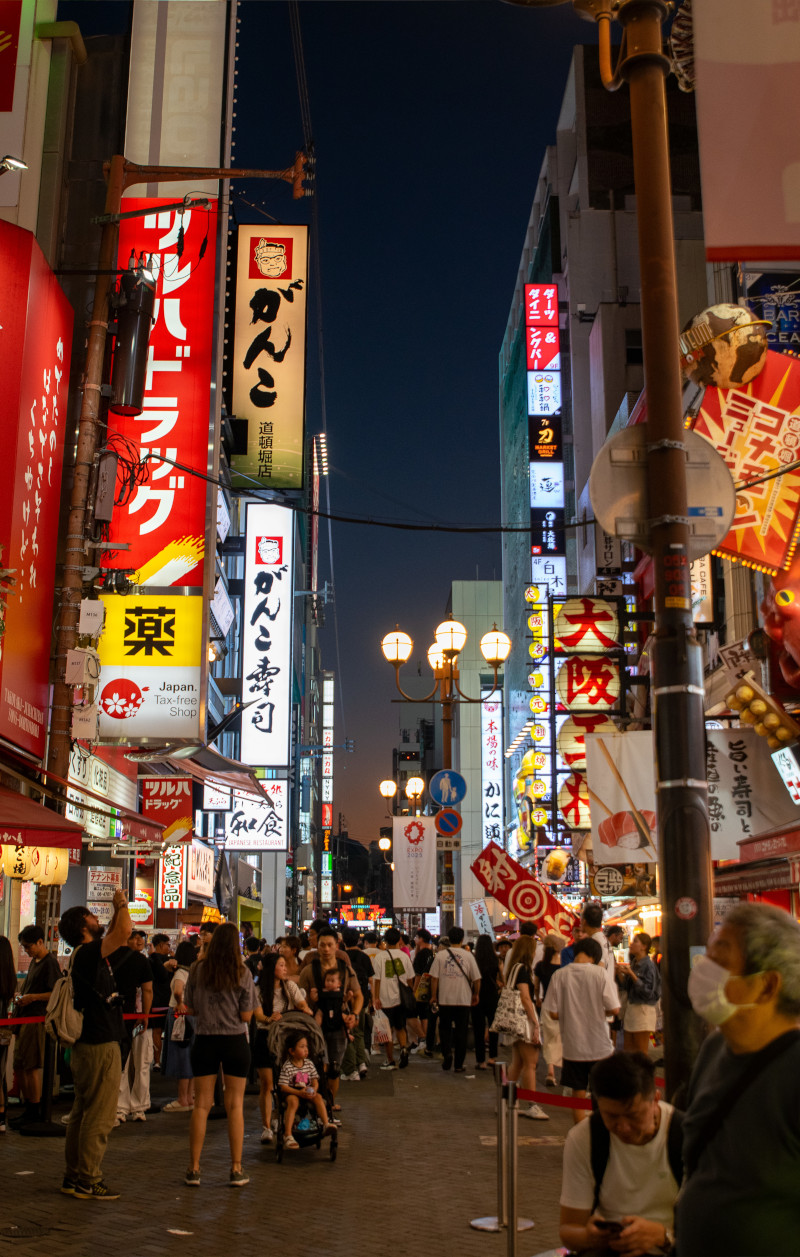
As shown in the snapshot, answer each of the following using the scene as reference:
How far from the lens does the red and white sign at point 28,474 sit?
14.8m

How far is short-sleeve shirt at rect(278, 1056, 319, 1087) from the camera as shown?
1071cm

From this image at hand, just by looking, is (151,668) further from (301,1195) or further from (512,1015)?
(301,1195)

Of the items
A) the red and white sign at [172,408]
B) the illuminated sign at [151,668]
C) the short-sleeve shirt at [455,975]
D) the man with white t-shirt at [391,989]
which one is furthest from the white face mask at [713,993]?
the man with white t-shirt at [391,989]

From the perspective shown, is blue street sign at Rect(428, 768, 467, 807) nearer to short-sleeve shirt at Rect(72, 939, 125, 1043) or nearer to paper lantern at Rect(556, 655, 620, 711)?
paper lantern at Rect(556, 655, 620, 711)

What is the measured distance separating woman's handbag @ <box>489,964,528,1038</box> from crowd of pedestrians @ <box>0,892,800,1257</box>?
21mm

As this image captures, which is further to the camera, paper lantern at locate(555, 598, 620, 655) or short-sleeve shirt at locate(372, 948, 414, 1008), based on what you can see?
paper lantern at locate(555, 598, 620, 655)

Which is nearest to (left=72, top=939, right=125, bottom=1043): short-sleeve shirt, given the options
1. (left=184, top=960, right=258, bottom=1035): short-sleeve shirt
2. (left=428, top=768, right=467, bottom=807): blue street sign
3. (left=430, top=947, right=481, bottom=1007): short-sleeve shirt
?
(left=184, top=960, right=258, bottom=1035): short-sleeve shirt

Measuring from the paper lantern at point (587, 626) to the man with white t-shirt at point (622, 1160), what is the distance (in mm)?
19815

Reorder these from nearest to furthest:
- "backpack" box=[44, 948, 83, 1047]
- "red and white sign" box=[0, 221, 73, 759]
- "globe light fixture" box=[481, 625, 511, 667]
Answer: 1. "backpack" box=[44, 948, 83, 1047]
2. "red and white sign" box=[0, 221, 73, 759]
3. "globe light fixture" box=[481, 625, 511, 667]

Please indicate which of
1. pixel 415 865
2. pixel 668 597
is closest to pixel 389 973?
pixel 415 865

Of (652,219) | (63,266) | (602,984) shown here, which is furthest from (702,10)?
(63,266)

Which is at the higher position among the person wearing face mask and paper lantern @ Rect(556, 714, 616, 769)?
paper lantern @ Rect(556, 714, 616, 769)

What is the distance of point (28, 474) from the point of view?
1552 centimetres

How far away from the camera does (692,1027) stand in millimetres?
5516
